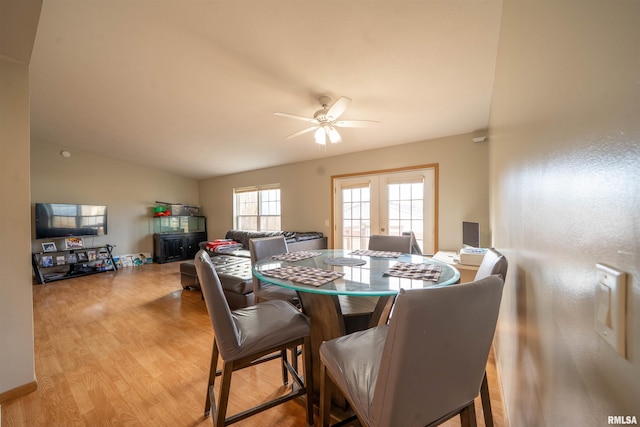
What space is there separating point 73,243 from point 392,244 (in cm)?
631

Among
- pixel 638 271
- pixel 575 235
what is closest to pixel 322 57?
pixel 575 235

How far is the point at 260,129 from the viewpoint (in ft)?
12.7

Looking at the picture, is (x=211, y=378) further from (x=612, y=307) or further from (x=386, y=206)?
(x=386, y=206)

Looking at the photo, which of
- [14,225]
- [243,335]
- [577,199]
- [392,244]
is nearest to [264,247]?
[243,335]

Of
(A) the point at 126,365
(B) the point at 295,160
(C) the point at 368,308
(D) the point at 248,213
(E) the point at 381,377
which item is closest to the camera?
(E) the point at 381,377

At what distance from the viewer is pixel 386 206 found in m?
4.16

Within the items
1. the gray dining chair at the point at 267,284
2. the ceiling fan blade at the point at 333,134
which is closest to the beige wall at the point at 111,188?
the gray dining chair at the point at 267,284

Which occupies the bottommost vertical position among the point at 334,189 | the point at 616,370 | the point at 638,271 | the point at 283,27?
the point at 616,370

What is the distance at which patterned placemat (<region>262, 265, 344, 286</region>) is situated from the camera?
132 centimetres

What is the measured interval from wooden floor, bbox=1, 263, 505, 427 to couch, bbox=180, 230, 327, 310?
374mm

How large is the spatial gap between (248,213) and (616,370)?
6445mm

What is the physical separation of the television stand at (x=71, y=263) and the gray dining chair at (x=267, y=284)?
4.93m

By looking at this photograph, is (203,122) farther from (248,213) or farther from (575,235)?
(575,235)

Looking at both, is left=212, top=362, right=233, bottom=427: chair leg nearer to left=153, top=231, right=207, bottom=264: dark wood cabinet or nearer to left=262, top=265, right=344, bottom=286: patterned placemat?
left=262, top=265, right=344, bottom=286: patterned placemat
